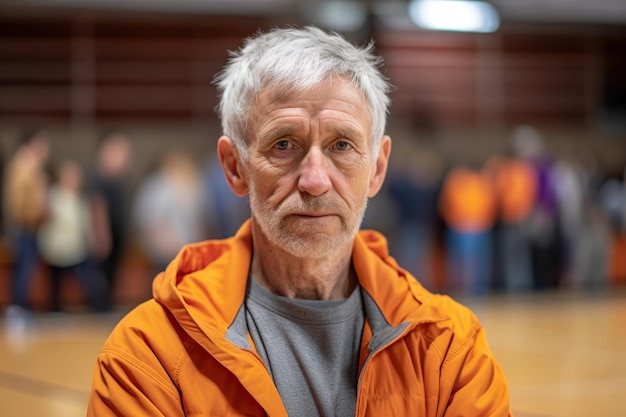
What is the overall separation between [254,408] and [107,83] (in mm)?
11629

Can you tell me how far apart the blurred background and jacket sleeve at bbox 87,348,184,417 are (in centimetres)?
777

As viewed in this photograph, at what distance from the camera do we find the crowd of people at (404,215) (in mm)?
9438

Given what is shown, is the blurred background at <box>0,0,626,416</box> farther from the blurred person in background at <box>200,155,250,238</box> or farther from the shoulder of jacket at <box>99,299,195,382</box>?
the shoulder of jacket at <box>99,299,195,382</box>

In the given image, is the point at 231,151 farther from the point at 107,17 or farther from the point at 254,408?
the point at 107,17

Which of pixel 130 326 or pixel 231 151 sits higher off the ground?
pixel 231 151

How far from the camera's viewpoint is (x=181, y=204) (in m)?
9.55

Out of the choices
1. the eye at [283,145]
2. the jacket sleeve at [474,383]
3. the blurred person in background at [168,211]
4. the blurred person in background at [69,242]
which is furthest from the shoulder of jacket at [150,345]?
the blurred person in background at [69,242]

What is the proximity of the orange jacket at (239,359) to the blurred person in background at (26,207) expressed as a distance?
7.53 meters

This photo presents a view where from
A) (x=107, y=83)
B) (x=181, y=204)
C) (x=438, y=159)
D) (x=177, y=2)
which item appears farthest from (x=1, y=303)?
(x=438, y=159)

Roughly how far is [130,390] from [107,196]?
7.90 meters

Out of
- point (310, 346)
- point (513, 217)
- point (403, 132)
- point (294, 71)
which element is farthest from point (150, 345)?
point (403, 132)

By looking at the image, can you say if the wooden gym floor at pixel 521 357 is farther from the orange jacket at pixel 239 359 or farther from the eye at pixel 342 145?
the eye at pixel 342 145

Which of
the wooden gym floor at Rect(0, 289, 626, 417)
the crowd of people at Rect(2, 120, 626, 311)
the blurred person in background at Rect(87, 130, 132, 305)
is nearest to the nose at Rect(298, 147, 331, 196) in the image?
the wooden gym floor at Rect(0, 289, 626, 417)

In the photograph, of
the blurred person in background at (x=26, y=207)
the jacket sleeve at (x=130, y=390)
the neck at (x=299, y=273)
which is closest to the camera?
the jacket sleeve at (x=130, y=390)
